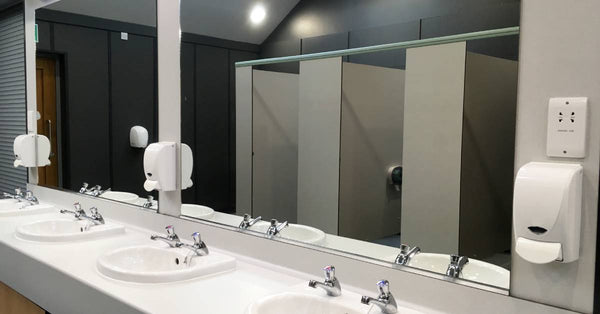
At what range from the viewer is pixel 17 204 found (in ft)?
10.1

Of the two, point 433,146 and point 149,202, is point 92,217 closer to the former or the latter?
point 149,202

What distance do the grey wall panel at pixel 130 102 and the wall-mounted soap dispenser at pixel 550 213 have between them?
183cm

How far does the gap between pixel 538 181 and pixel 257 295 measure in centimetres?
93

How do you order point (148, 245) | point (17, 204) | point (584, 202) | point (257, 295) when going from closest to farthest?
point (584, 202)
point (257, 295)
point (148, 245)
point (17, 204)

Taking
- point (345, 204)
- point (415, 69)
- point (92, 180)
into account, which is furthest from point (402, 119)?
point (92, 180)

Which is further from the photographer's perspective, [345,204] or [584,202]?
[345,204]

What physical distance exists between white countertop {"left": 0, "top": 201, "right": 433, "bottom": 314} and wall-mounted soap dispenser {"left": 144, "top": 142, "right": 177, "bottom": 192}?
0.27 meters

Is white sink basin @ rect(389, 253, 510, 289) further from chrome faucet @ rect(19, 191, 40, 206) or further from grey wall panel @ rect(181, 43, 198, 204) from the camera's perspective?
chrome faucet @ rect(19, 191, 40, 206)

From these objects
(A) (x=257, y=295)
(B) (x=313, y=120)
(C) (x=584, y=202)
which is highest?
(B) (x=313, y=120)

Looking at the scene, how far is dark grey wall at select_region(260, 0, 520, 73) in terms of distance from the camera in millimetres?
1306

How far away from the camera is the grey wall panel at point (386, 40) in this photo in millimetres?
1572

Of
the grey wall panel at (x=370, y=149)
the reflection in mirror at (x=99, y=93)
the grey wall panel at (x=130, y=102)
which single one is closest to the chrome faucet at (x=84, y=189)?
the reflection in mirror at (x=99, y=93)

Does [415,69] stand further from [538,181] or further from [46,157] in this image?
[46,157]

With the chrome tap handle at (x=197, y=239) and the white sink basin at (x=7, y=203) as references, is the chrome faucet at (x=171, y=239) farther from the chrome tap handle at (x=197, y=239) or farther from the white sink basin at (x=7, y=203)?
the white sink basin at (x=7, y=203)
